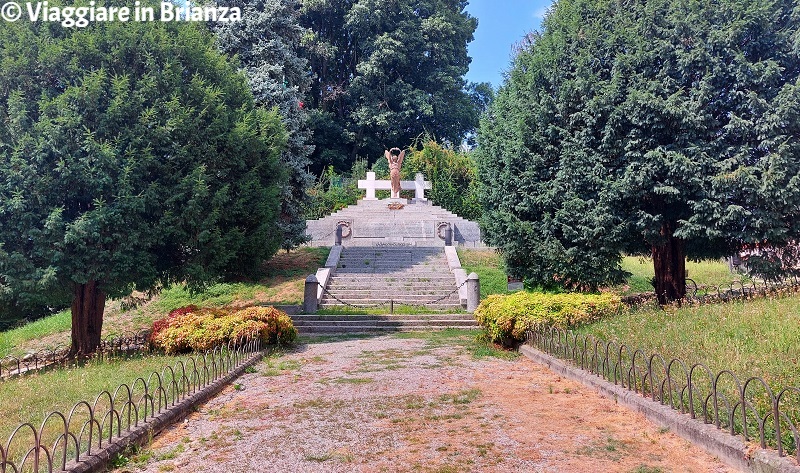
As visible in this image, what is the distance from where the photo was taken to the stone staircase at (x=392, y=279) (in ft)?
61.0

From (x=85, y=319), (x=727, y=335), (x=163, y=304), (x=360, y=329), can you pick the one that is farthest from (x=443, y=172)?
(x=727, y=335)

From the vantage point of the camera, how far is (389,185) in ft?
119

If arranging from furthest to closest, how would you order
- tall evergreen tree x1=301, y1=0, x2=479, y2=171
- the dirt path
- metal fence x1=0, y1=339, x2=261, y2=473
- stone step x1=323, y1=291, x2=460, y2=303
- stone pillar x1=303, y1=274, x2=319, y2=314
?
1. tall evergreen tree x1=301, y1=0, x2=479, y2=171
2. stone step x1=323, y1=291, x2=460, y2=303
3. stone pillar x1=303, y1=274, x2=319, y2=314
4. the dirt path
5. metal fence x1=0, y1=339, x2=261, y2=473

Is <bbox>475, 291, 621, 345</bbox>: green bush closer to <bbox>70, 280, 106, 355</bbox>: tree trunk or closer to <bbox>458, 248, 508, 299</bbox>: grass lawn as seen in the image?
<bbox>458, 248, 508, 299</bbox>: grass lawn

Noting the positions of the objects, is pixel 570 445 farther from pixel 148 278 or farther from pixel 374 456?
pixel 148 278

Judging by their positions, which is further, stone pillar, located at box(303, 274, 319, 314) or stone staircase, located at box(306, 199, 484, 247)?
stone staircase, located at box(306, 199, 484, 247)

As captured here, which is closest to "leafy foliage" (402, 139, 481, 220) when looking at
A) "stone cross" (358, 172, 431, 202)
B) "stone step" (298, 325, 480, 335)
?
"stone cross" (358, 172, 431, 202)

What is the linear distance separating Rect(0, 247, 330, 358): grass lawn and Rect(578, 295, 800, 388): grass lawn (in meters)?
11.7

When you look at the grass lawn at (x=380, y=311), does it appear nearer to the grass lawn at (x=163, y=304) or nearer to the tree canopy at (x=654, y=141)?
the grass lawn at (x=163, y=304)

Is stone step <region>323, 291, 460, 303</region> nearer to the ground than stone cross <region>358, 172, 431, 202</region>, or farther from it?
nearer to the ground

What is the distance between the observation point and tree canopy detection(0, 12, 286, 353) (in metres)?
10.6

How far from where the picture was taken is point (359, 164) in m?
41.2

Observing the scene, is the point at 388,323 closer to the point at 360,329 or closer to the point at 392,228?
the point at 360,329

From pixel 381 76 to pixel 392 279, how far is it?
26.2 meters
